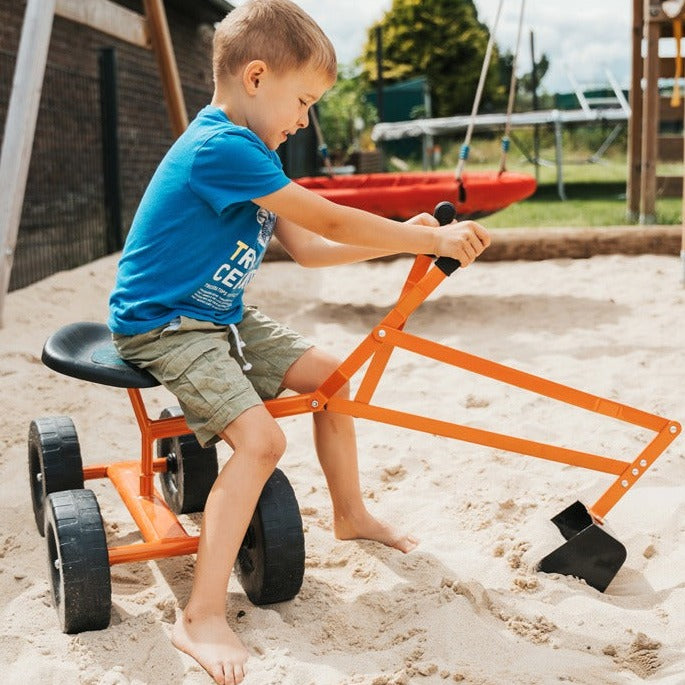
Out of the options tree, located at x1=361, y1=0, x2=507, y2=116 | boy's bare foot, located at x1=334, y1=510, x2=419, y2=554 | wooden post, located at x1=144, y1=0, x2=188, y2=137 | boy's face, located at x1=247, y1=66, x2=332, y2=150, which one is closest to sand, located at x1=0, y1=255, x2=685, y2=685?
boy's bare foot, located at x1=334, y1=510, x2=419, y2=554

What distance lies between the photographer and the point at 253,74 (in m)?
2.04

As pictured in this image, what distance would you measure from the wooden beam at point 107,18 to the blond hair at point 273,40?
3.09 m

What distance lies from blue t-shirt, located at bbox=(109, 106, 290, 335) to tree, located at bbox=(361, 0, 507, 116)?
2458 centimetres

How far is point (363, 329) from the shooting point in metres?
4.98

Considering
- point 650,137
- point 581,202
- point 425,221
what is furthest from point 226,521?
point 581,202

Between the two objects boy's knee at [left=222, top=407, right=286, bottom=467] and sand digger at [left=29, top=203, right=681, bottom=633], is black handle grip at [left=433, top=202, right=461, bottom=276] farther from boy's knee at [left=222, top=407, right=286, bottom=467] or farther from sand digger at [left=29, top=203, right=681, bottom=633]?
boy's knee at [left=222, top=407, right=286, bottom=467]

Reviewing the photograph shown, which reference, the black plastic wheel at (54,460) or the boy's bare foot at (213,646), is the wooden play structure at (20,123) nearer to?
the black plastic wheel at (54,460)

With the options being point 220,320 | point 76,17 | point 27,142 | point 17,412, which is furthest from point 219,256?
point 76,17

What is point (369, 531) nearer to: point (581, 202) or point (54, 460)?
point (54, 460)

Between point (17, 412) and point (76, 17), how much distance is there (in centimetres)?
256

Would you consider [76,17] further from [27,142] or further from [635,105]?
[635,105]

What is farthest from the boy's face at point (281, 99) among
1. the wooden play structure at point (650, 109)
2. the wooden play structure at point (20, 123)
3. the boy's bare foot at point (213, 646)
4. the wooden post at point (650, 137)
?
the wooden post at point (650, 137)

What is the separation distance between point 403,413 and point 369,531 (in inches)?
20.0

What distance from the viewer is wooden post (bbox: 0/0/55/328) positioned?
4516mm
